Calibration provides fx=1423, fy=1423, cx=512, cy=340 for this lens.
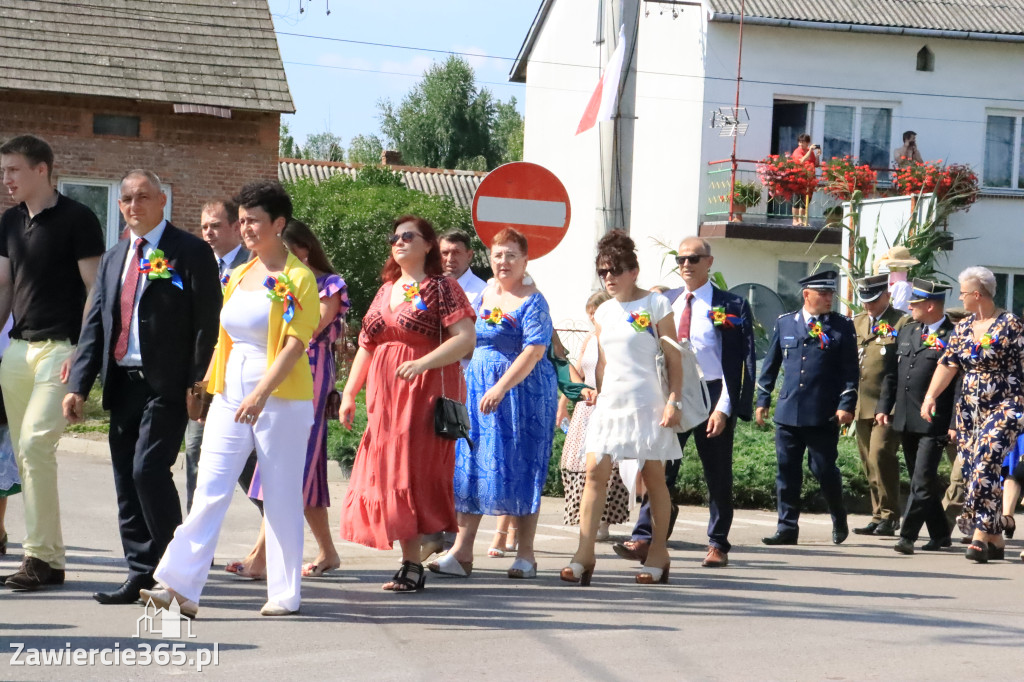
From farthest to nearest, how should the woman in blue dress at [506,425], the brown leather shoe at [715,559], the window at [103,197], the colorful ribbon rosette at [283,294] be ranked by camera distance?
the window at [103,197] < the brown leather shoe at [715,559] < the woman in blue dress at [506,425] < the colorful ribbon rosette at [283,294]

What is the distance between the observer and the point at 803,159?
2472 centimetres

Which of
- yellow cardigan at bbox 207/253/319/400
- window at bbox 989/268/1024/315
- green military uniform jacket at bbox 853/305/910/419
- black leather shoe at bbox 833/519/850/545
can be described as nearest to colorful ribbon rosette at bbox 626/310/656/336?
yellow cardigan at bbox 207/253/319/400

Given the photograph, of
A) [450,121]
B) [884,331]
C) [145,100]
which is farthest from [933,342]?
[450,121]

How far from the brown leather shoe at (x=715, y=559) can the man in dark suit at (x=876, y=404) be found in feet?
8.94

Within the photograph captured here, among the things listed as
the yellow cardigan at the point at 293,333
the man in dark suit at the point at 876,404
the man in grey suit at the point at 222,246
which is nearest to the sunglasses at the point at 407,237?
the yellow cardigan at the point at 293,333

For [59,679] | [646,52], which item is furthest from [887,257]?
[646,52]

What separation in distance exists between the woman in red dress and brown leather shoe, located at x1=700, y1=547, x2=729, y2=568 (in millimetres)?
2214

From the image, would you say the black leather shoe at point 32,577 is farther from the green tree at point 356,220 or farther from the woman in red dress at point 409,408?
the green tree at point 356,220

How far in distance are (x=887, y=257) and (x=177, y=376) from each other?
9348 mm

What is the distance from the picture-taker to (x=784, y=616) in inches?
294

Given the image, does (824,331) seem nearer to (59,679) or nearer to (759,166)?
(59,679)

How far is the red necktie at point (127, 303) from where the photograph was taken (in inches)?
280

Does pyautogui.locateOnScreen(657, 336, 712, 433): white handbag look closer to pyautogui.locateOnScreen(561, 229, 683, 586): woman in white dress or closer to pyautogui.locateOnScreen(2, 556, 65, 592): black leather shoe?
pyautogui.locateOnScreen(561, 229, 683, 586): woman in white dress

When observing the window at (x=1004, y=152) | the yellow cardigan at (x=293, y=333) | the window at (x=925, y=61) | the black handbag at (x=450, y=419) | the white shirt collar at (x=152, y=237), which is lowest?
the black handbag at (x=450, y=419)
